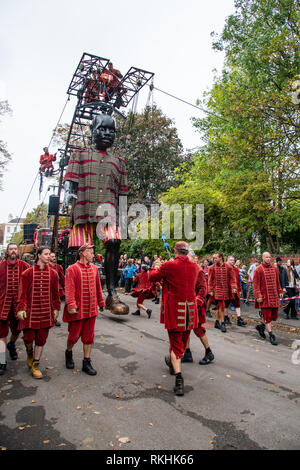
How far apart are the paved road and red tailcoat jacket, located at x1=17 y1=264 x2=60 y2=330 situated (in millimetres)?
714

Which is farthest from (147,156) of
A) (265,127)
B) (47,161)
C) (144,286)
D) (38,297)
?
(38,297)

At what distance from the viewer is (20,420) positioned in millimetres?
3281

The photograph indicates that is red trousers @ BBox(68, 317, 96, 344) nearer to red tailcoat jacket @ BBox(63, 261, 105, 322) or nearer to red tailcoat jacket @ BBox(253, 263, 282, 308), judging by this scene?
red tailcoat jacket @ BBox(63, 261, 105, 322)

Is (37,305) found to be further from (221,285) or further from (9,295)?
(221,285)

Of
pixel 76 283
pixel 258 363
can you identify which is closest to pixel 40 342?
pixel 76 283

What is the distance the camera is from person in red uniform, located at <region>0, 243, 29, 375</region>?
4.99 m

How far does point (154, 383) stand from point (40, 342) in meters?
1.66

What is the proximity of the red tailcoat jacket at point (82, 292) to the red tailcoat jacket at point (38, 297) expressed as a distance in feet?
0.85

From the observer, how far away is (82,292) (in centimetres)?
470

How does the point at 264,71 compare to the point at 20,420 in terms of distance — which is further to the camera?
the point at 264,71

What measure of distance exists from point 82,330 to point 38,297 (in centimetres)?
77

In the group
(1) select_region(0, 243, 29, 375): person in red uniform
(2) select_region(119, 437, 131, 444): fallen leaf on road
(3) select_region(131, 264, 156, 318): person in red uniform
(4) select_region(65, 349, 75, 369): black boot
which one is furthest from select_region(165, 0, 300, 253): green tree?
(2) select_region(119, 437, 131, 444): fallen leaf on road
